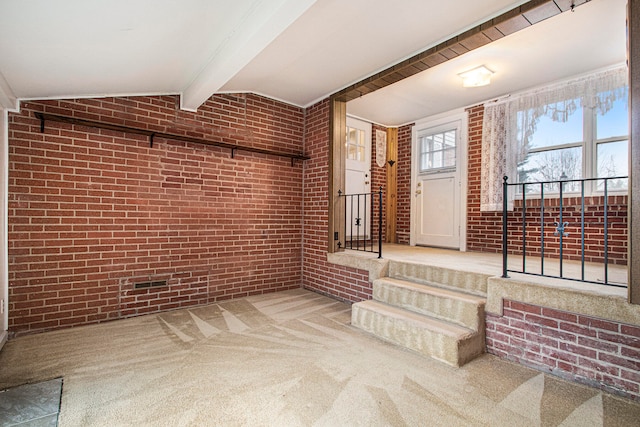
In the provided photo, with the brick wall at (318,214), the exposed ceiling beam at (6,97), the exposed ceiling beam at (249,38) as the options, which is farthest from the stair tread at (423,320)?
the exposed ceiling beam at (6,97)

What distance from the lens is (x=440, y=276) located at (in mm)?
2957

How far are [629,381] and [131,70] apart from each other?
4.23 meters

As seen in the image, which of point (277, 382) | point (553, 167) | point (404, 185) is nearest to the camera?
point (277, 382)

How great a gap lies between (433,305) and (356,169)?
2.85 m

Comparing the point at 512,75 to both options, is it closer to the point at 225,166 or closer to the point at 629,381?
the point at 629,381

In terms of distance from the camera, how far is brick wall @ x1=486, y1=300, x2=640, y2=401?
6.13 ft

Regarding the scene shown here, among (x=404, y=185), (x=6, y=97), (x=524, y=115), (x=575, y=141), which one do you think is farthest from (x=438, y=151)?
(x=6, y=97)

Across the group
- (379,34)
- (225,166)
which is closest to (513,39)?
(379,34)

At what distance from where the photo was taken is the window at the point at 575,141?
323cm

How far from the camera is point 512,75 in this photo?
351 cm

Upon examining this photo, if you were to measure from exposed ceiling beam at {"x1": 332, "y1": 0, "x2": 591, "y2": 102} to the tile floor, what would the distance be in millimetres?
3719

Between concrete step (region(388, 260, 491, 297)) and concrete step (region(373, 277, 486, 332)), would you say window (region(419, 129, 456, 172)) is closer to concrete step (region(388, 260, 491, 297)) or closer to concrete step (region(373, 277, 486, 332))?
concrete step (region(388, 260, 491, 297))

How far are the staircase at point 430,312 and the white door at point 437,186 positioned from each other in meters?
1.83

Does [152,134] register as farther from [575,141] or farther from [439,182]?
[575,141]
